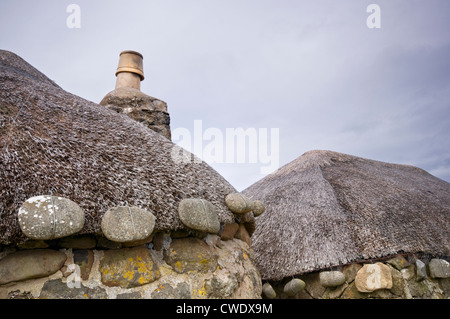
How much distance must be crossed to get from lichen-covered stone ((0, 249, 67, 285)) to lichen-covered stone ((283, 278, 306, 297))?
3.57 meters

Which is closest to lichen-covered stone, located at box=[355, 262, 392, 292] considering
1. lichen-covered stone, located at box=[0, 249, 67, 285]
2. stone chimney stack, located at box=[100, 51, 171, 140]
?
stone chimney stack, located at box=[100, 51, 171, 140]

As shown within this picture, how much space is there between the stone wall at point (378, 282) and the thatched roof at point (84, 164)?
250cm

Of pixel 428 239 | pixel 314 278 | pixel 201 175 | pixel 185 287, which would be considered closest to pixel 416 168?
pixel 428 239

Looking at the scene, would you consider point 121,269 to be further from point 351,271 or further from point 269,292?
point 351,271

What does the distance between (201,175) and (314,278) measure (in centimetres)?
293

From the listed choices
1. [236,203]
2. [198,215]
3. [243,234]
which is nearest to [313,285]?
[243,234]

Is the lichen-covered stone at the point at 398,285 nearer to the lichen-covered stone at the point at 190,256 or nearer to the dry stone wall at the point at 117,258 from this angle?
the dry stone wall at the point at 117,258

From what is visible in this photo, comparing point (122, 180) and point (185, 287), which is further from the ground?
point (122, 180)

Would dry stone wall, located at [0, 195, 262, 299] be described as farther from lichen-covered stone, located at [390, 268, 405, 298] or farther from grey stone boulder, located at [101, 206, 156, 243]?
lichen-covered stone, located at [390, 268, 405, 298]

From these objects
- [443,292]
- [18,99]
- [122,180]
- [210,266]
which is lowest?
[443,292]

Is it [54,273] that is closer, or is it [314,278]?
[54,273]

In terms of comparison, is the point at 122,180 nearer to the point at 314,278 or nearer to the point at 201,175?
the point at 201,175
